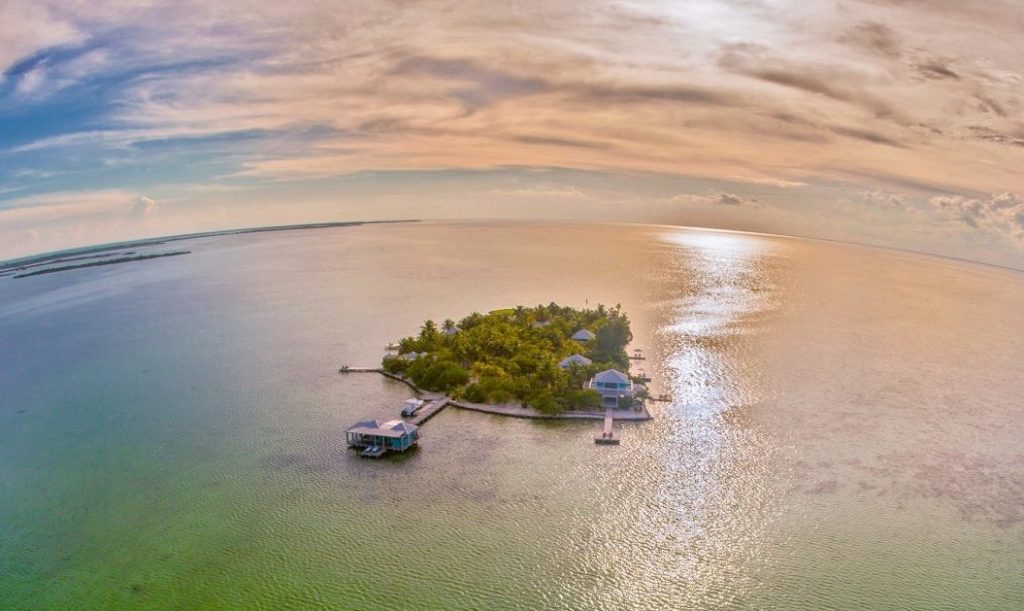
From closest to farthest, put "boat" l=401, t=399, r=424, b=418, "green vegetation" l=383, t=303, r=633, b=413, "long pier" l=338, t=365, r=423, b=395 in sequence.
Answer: "boat" l=401, t=399, r=424, b=418, "green vegetation" l=383, t=303, r=633, b=413, "long pier" l=338, t=365, r=423, b=395

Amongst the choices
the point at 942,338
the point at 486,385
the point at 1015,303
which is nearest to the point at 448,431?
the point at 486,385

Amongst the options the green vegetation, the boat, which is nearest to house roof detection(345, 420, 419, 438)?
the boat

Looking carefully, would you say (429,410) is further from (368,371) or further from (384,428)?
(368,371)

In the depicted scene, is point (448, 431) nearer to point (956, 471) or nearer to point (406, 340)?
point (406, 340)

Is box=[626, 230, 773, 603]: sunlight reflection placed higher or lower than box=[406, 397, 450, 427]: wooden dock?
lower

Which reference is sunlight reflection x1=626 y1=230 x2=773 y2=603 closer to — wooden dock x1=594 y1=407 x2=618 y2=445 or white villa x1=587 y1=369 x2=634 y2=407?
white villa x1=587 y1=369 x2=634 y2=407

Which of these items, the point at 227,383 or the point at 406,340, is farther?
the point at 406,340

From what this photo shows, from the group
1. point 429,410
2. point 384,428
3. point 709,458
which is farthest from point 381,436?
point 709,458
